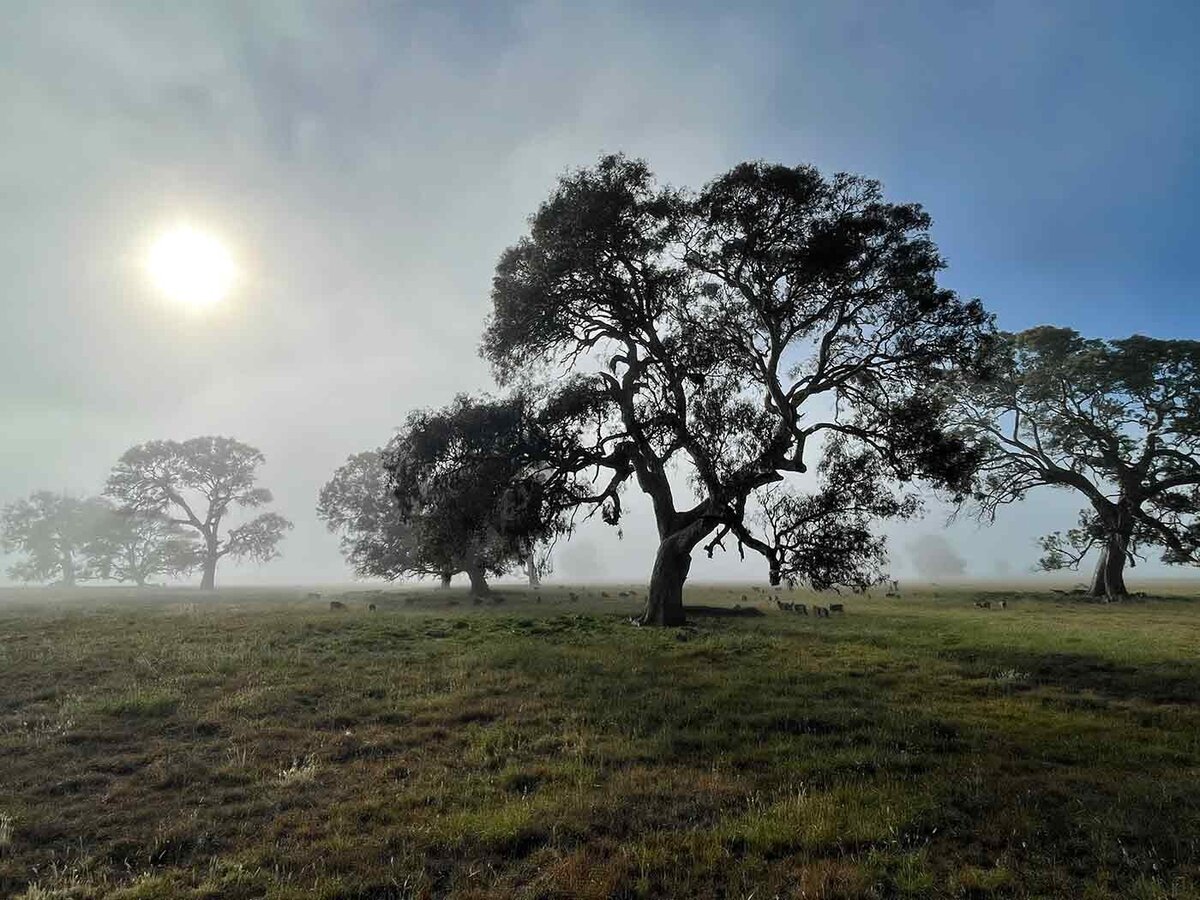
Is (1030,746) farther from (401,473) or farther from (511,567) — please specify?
(511,567)

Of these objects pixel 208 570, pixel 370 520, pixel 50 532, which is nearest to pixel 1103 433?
pixel 370 520

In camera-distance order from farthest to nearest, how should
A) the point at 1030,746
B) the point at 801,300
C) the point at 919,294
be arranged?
1. the point at 801,300
2. the point at 919,294
3. the point at 1030,746

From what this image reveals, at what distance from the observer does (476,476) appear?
24281 millimetres

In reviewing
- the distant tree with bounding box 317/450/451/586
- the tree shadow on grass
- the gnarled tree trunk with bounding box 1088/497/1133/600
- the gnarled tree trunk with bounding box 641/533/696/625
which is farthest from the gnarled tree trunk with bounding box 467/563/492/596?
the gnarled tree trunk with bounding box 1088/497/1133/600

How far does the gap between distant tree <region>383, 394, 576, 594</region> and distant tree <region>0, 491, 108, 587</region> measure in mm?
88668

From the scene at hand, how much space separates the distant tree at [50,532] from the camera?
8419cm

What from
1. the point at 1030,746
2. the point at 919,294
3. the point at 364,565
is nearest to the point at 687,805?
the point at 1030,746

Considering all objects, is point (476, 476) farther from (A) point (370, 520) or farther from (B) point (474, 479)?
(A) point (370, 520)

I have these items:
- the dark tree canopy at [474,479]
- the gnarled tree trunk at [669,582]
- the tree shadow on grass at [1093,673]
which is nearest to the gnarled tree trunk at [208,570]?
the dark tree canopy at [474,479]

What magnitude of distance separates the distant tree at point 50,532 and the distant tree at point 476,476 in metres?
88.7

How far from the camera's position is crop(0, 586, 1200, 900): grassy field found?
593cm

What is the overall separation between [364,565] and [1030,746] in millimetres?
51970

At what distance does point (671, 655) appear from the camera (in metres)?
16.8

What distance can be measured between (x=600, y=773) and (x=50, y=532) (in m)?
112
